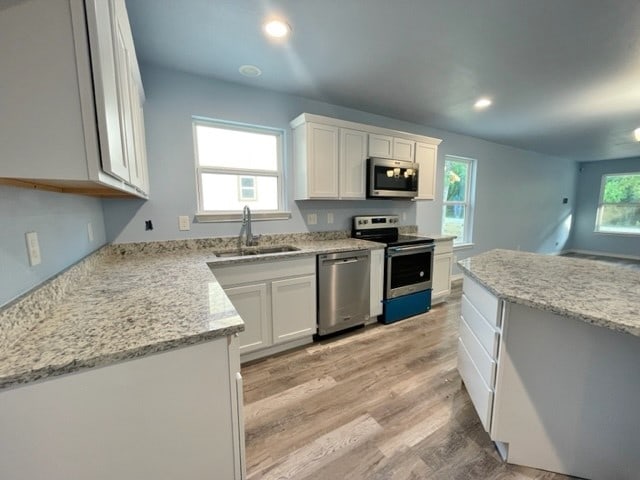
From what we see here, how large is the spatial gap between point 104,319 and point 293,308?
61.6 inches

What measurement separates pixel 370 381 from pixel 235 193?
2.11m

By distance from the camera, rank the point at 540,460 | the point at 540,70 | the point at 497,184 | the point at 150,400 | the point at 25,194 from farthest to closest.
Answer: the point at 497,184 < the point at 540,70 < the point at 540,460 < the point at 25,194 < the point at 150,400

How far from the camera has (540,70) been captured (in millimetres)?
2244

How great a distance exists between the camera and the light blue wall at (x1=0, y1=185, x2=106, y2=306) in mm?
866

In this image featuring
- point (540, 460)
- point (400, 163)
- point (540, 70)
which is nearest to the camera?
point (540, 460)

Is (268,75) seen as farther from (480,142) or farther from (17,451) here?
(480,142)

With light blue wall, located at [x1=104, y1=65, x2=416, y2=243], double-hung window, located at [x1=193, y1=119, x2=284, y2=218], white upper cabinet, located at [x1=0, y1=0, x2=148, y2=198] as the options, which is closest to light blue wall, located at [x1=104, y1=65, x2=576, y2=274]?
light blue wall, located at [x1=104, y1=65, x2=416, y2=243]

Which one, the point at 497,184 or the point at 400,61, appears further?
the point at 497,184

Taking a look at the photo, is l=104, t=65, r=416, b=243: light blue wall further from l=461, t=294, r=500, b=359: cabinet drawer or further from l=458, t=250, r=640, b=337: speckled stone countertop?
l=458, t=250, r=640, b=337: speckled stone countertop

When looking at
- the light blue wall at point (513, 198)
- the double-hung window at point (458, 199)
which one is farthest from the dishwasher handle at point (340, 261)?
the double-hung window at point (458, 199)

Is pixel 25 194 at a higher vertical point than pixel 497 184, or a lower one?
lower

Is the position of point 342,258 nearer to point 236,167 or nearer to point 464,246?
point 236,167

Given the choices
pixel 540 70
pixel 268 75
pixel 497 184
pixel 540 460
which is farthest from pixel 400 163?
pixel 497 184

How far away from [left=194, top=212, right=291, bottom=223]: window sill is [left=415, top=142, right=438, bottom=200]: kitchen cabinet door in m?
1.85
